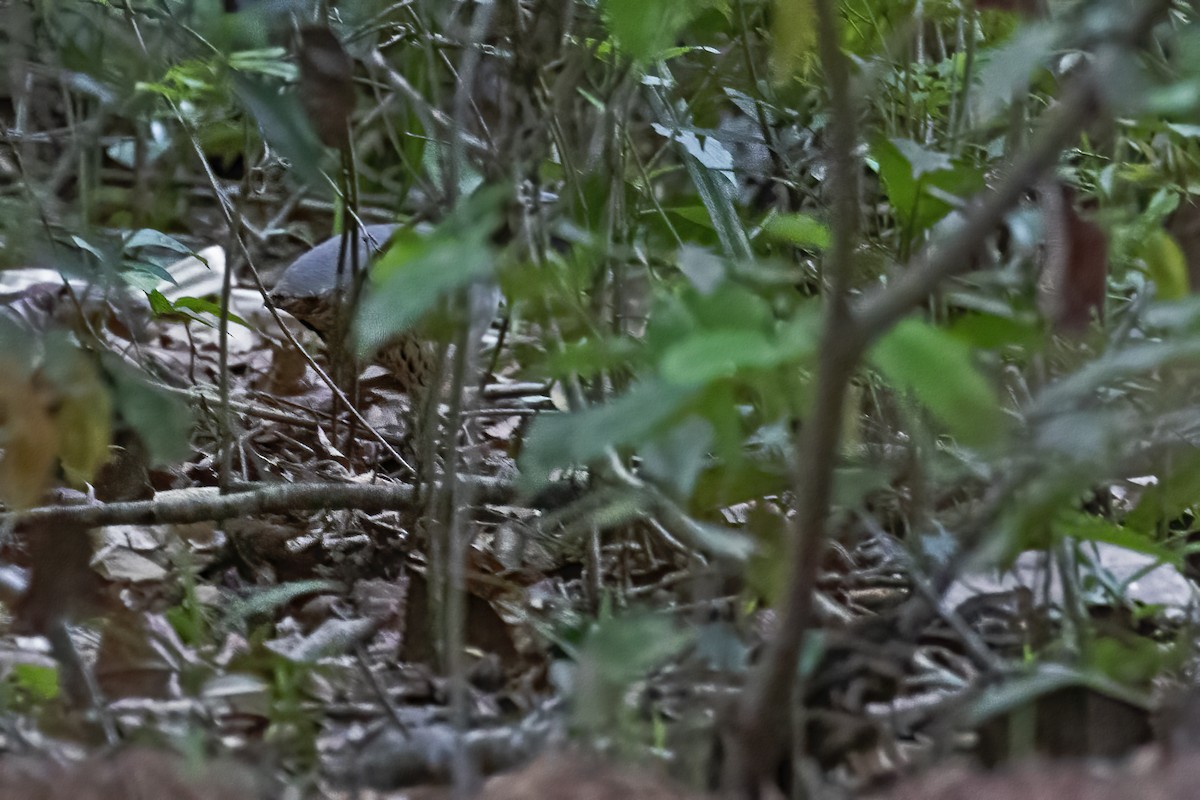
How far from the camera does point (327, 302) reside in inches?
85.9

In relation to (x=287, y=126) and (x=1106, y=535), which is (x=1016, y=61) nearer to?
(x=1106, y=535)

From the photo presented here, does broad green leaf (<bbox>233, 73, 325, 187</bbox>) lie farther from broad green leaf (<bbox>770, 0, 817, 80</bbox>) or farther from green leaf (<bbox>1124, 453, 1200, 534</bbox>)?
green leaf (<bbox>1124, 453, 1200, 534</bbox>)

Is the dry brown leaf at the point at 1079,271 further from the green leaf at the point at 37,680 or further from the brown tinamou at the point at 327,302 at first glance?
the brown tinamou at the point at 327,302

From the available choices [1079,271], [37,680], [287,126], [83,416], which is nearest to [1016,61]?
[1079,271]

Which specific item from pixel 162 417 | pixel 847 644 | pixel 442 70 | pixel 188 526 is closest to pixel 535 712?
pixel 847 644

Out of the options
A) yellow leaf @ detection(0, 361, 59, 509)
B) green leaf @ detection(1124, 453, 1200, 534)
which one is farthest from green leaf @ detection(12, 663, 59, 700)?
green leaf @ detection(1124, 453, 1200, 534)

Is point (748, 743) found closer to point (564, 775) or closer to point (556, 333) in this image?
point (564, 775)

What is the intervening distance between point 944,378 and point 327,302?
165 centimetres

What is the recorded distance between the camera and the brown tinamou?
2.07 metres

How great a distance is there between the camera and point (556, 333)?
3.56ft

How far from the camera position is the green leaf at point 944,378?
69 cm

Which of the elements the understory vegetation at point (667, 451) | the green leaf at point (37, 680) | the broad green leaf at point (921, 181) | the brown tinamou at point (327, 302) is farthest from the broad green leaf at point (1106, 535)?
the brown tinamou at point (327, 302)

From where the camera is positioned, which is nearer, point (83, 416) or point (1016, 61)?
point (1016, 61)

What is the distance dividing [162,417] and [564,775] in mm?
448
